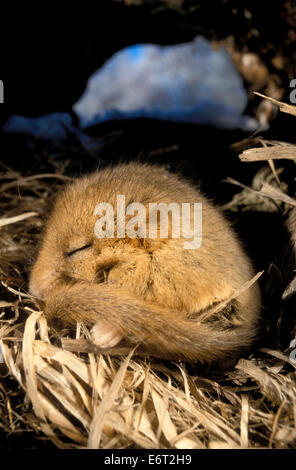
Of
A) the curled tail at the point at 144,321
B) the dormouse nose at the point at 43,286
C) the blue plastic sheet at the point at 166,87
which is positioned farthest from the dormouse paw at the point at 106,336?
the blue plastic sheet at the point at 166,87

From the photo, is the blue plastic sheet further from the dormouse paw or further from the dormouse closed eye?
the dormouse paw

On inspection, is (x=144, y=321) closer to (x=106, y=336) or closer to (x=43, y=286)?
(x=106, y=336)

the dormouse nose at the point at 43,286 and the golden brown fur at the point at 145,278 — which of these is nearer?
the golden brown fur at the point at 145,278

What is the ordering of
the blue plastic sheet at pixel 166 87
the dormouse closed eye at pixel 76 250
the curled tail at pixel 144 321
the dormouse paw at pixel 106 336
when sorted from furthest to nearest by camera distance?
the blue plastic sheet at pixel 166 87 < the dormouse closed eye at pixel 76 250 < the dormouse paw at pixel 106 336 < the curled tail at pixel 144 321

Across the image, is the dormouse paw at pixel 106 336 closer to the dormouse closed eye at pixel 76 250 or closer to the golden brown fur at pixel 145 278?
the golden brown fur at pixel 145 278

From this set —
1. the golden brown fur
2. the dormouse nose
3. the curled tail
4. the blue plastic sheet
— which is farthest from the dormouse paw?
the blue plastic sheet

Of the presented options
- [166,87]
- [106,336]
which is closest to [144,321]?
[106,336]

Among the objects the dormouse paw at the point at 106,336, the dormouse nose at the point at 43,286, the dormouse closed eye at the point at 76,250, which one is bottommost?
the dormouse paw at the point at 106,336

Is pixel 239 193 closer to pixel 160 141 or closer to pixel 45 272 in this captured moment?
pixel 160 141
